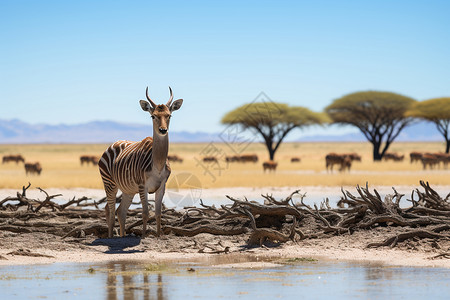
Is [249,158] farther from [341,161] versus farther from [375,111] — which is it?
[341,161]

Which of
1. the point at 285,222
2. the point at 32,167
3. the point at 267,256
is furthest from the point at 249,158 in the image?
the point at 267,256

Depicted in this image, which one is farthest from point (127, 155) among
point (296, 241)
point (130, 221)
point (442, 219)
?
point (442, 219)

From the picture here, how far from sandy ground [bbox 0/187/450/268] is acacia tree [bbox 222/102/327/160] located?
44.0 m

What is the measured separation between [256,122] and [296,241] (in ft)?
149

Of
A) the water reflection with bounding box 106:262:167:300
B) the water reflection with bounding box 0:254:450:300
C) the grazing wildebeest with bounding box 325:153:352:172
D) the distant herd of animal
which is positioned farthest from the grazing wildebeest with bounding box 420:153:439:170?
the water reflection with bounding box 106:262:167:300

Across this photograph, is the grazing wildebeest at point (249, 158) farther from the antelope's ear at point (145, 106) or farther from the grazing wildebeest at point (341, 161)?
the antelope's ear at point (145, 106)

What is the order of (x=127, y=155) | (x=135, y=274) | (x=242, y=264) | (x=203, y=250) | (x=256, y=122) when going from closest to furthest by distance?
(x=135, y=274) < (x=242, y=264) < (x=203, y=250) < (x=127, y=155) < (x=256, y=122)

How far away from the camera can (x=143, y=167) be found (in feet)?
35.6

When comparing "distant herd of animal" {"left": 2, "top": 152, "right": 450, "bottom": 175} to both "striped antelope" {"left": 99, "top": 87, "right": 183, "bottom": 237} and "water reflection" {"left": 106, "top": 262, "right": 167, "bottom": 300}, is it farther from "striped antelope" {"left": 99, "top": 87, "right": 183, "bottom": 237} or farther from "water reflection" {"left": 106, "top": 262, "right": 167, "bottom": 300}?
"water reflection" {"left": 106, "top": 262, "right": 167, "bottom": 300}

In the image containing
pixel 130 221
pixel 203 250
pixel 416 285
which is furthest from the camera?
pixel 130 221

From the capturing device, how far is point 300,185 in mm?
27750

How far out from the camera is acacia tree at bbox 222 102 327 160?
184 ft

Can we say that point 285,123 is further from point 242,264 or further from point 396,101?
point 242,264

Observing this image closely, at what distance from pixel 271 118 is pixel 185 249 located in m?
45.3
